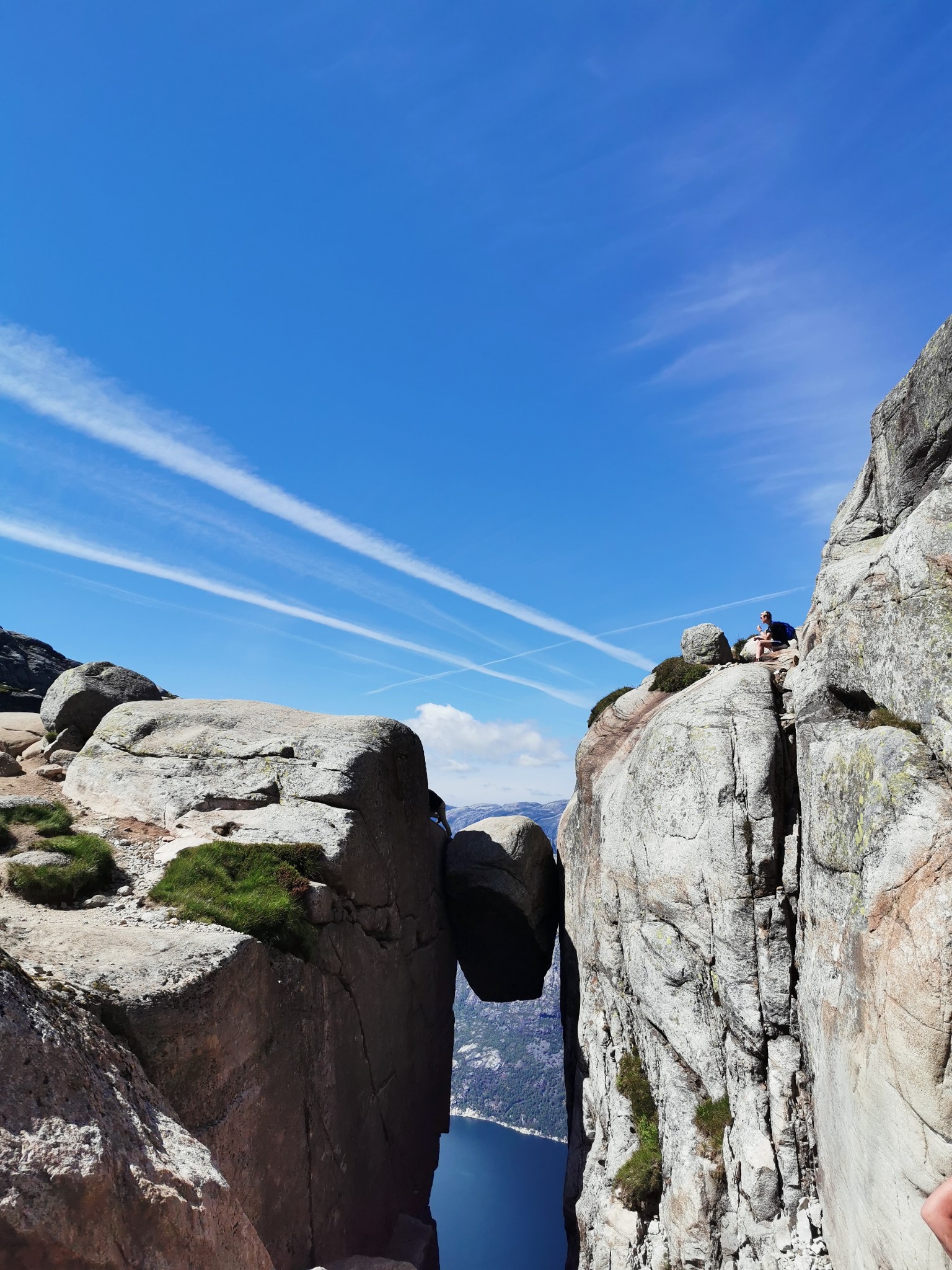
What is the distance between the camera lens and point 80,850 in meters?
17.8

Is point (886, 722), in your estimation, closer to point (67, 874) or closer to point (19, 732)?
point (67, 874)

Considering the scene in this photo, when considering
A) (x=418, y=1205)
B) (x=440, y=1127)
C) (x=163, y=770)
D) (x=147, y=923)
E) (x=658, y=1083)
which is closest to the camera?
(x=147, y=923)

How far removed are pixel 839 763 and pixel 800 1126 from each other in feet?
25.6

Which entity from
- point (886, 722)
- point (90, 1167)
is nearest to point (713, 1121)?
point (886, 722)

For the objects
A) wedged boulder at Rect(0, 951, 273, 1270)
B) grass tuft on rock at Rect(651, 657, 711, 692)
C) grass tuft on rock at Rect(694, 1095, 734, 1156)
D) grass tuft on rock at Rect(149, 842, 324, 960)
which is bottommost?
grass tuft on rock at Rect(694, 1095, 734, 1156)

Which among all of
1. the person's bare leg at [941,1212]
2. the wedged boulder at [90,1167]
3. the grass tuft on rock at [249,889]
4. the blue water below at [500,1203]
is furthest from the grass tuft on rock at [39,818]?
the blue water below at [500,1203]

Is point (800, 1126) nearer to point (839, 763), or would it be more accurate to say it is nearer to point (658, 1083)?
point (658, 1083)

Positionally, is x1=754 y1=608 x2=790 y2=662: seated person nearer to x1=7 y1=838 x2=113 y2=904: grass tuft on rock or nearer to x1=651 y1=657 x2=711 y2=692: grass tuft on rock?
x1=651 y1=657 x2=711 y2=692: grass tuft on rock

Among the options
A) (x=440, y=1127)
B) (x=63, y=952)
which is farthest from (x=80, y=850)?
(x=440, y=1127)

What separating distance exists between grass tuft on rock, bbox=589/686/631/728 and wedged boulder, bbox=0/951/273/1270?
2460cm

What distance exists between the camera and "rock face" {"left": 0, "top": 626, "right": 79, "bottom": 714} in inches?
2221

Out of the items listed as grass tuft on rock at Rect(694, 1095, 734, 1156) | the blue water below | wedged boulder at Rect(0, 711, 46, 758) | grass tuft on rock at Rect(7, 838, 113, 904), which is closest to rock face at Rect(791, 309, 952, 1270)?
grass tuft on rock at Rect(694, 1095, 734, 1156)

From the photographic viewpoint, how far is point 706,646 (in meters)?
27.4

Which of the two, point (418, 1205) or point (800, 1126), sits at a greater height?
point (800, 1126)
